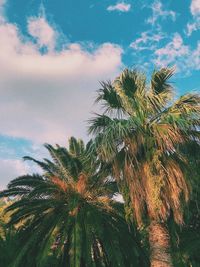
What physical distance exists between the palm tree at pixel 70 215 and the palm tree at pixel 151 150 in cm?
145

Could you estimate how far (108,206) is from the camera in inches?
741

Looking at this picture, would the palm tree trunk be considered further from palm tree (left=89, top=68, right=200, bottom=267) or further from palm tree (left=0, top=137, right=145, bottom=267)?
palm tree (left=0, top=137, right=145, bottom=267)

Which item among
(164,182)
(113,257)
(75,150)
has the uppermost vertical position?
(75,150)

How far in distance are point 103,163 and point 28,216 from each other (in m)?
5.69

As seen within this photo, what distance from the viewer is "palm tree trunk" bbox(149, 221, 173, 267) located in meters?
14.5

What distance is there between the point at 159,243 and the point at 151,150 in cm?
362

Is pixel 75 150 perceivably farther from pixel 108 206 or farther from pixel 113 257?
pixel 113 257

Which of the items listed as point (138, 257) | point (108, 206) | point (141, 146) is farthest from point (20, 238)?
point (141, 146)

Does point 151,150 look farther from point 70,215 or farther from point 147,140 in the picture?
point 70,215

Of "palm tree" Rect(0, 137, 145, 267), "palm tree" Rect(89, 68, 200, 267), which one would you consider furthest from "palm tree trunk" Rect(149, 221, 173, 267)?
"palm tree" Rect(0, 137, 145, 267)

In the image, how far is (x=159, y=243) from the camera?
48.4 ft

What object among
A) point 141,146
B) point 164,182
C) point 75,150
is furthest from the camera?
point 75,150

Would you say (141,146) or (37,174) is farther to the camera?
(37,174)

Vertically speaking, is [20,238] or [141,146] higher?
[141,146]
